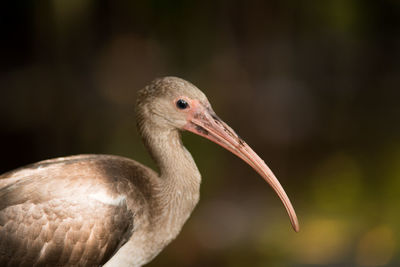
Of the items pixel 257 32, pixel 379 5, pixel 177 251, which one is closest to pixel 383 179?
pixel 177 251

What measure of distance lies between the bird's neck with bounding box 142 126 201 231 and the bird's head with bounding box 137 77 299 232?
169 millimetres

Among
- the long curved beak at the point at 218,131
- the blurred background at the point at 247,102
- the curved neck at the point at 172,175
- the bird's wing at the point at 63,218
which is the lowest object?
the bird's wing at the point at 63,218

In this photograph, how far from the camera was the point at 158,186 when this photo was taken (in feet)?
14.1

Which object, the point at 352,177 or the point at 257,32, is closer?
the point at 352,177

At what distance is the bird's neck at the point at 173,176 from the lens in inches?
168

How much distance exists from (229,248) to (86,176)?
3465 millimetres

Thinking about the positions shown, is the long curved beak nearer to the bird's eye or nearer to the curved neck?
the bird's eye

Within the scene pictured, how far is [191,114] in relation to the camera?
4.10 m

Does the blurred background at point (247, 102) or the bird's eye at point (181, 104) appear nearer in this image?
the bird's eye at point (181, 104)

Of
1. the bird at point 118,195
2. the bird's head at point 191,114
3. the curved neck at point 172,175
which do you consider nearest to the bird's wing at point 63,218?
the bird at point 118,195

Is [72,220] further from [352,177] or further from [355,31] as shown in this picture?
[355,31]

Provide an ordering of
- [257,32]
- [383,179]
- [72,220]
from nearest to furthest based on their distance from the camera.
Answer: [72,220] → [383,179] → [257,32]

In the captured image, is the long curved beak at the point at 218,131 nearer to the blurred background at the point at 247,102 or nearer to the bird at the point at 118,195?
the bird at the point at 118,195

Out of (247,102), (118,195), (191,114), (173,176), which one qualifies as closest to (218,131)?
(191,114)
